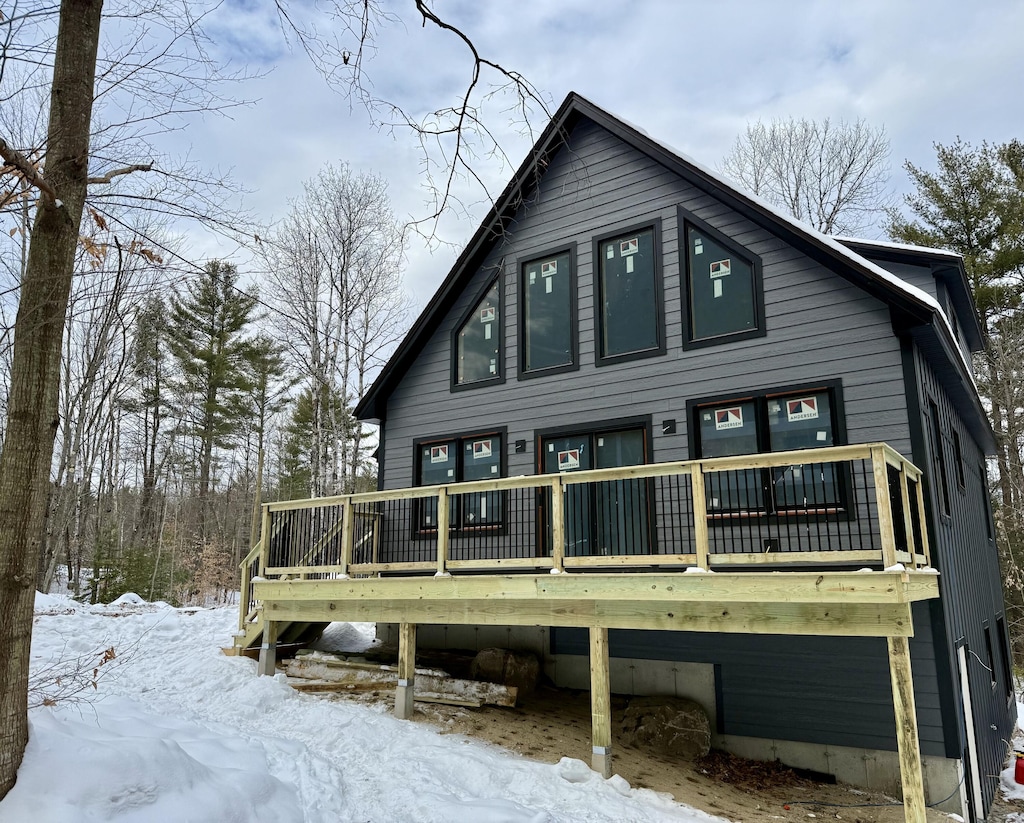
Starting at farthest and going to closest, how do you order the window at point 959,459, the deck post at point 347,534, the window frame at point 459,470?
the window at point 959,459
the window frame at point 459,470
the deck post at point 347,534

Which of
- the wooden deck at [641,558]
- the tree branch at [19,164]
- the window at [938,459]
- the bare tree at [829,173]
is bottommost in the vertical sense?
the wooden deck at [641,558]

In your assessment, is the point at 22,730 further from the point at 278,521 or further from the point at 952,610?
the point at 952,610

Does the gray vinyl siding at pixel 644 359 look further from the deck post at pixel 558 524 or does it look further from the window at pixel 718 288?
the deck post at pixel 558 524

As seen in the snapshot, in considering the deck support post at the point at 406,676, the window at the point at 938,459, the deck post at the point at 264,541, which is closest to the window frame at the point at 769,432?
the window at the point at 938,459

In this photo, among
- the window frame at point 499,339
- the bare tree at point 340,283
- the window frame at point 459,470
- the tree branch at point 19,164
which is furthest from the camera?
the bare tree at point 340,283

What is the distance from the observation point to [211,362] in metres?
24.9

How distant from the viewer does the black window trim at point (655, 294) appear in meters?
9.62

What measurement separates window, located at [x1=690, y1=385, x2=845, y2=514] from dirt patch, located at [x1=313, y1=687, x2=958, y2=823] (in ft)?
9.55

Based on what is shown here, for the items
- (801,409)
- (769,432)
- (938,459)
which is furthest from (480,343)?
(938,459)

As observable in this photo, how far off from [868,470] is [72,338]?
17.6m

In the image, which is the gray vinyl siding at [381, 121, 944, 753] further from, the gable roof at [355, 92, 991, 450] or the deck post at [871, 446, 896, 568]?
the deck post at [871, 446, 896, 568]

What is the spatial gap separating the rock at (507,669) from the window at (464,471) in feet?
5.94

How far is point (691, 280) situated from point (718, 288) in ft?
1.33

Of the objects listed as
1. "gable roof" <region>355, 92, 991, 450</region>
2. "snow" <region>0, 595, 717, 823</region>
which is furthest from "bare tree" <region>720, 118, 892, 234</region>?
"snow" <region>0, 595, 717, 823</region>
